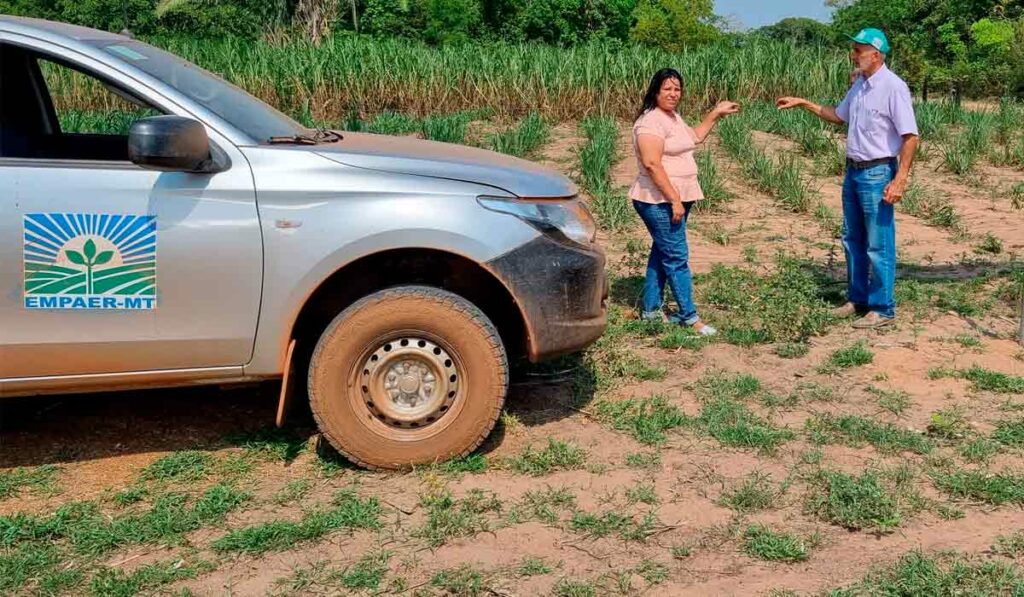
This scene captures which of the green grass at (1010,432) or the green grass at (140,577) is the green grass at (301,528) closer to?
the green grass at (140,577)

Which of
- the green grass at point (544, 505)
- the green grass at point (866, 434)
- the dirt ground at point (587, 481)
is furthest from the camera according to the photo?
the green grass at point (866, 434)

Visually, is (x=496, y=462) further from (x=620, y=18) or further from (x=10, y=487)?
(x=620, y=18)

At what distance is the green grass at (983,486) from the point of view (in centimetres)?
419

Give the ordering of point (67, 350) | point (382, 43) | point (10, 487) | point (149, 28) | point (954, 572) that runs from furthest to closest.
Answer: point (149, 28)
point (382, 43)
point (10, 487)
point (67, 350)
point (954, 572)

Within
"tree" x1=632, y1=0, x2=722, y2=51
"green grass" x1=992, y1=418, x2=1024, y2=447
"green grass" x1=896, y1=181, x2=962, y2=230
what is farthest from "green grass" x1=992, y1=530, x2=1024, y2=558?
"tree" x1=632, y1=0, x2=722, y2=51

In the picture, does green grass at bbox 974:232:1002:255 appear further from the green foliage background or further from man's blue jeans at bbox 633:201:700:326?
the green foliage background

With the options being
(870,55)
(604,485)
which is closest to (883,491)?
(604,485)

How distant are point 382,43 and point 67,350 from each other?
13687 mm

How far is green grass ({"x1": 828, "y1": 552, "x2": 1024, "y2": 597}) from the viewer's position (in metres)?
3.47

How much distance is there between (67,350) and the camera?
13.5 ft

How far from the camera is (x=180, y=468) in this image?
4594 mm

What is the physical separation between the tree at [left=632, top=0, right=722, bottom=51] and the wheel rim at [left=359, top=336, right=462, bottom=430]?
45.1 metres

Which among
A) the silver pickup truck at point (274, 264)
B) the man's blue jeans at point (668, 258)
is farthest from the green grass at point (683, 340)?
the silver pickup truck at point (274, 264)

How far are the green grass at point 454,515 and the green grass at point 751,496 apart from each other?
982 mm
